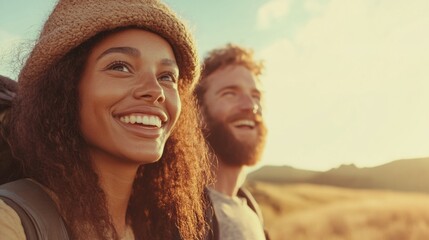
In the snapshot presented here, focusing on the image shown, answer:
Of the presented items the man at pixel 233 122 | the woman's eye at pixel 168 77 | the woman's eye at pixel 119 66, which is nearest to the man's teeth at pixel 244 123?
the man at pixel 233 122

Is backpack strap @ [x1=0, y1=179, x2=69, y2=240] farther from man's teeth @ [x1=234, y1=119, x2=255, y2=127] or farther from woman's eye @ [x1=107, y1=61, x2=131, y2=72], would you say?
man's teeth @ [x1=234, y1=119, x2=255, y2=127]

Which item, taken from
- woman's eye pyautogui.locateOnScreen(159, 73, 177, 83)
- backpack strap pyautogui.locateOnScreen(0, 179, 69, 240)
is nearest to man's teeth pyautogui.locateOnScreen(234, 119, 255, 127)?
woman's eye pyautogui.locateOnScreen(159, 73, 177, 83)

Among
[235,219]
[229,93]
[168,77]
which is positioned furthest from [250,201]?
[168,77]

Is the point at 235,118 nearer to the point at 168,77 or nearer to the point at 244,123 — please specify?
the point at 244,123

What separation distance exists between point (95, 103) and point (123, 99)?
105 mm

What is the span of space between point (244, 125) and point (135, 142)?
196 cm

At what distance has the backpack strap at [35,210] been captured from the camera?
6.86 feet

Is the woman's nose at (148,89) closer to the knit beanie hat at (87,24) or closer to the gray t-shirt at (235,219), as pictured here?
the knit beanie hat at (87,24)

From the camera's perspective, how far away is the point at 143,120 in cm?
250

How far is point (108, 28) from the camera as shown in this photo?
245 centimetres

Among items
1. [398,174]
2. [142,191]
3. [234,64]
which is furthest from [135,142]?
[398,174]

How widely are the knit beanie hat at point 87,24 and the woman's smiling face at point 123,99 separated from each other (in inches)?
2.9

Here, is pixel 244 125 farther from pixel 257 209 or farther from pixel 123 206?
pixel 123 206

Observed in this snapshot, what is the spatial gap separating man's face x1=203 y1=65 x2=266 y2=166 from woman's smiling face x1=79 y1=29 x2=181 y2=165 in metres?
1.76
